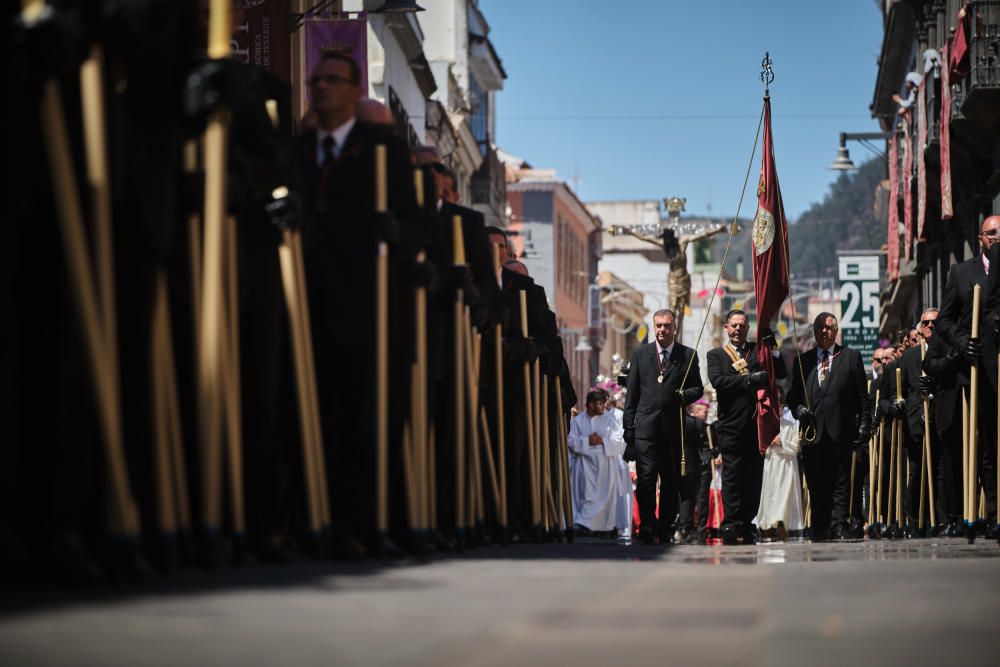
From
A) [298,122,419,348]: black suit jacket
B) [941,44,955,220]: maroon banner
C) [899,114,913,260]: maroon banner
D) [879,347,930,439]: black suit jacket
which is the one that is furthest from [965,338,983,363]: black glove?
[899,114,913,260]: maroon banner

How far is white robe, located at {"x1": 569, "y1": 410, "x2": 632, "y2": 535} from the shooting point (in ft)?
83.3

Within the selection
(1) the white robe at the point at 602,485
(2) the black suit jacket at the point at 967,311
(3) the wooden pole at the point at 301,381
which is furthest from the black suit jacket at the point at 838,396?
(3) the wooden pole at the point at 301,381

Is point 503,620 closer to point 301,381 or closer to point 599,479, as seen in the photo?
point 301,381

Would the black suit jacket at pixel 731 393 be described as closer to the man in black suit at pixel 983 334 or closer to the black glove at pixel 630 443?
the black glove at pixel 630 443

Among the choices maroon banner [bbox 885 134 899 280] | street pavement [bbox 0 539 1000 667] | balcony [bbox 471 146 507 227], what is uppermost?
balcony [bbox 471 146 507 227]

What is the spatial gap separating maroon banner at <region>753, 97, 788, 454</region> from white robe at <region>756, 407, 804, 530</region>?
13.6ft

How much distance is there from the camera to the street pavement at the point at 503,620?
4.21 meters

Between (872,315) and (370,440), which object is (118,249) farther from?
(872,315)

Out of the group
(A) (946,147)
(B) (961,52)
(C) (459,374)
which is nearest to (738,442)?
(C) (459,374)

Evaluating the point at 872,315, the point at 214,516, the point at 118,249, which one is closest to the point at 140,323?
the point at 118,249

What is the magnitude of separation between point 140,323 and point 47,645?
290cm

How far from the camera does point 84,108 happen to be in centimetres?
630

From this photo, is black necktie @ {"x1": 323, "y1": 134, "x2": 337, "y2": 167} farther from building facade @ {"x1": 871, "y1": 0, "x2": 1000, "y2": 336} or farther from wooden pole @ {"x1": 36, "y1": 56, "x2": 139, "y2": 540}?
building facade @ {"x1": 871, "y1": 0, "x2": 1000, "y2": 336}

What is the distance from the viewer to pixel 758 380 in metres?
17.3
